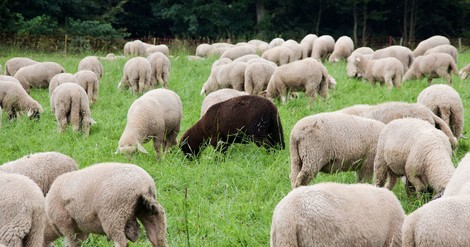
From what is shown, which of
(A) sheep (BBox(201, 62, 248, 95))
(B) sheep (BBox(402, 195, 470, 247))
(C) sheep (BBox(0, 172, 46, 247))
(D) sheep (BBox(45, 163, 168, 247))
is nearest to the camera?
(B) sheep (BBox(402, 195, 470, 247))

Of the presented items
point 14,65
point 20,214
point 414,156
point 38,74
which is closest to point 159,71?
point 38,74

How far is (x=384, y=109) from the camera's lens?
7.65 metres

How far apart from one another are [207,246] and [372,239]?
1.75m

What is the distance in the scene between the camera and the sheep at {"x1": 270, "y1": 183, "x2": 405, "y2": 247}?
371cm

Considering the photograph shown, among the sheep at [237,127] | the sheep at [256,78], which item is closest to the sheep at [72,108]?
the sheep at [237,127]

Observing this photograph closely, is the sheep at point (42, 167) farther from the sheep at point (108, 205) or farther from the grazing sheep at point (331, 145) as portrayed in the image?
the grazing sheep at point (331, 145)

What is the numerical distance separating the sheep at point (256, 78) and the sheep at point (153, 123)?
10.5 feet

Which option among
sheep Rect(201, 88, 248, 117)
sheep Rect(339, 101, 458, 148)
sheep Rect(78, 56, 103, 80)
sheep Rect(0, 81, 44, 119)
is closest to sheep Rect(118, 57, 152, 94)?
sheep Rect(78, 56, 103, 80)

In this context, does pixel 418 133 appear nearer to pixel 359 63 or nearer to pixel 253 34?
pixel 359 63

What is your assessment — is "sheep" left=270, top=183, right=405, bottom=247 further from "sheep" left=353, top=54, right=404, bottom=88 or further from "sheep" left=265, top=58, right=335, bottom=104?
"sheep" left=353, top=54, right=404, bottom=88

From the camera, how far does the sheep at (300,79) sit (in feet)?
38.0

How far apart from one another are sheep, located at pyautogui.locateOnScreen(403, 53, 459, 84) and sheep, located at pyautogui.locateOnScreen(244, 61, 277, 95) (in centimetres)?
430

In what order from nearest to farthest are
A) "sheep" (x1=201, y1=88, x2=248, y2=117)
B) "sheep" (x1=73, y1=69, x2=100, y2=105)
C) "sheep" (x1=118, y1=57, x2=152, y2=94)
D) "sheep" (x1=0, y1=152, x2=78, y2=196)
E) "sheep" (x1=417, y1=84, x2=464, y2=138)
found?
1. "sheep" (x1=0, y1=152, x2=78, y2=196)
2. "sheep" (x1=417, y1=84, x2=464, y2=138)
3. "sheep" (x1=201, y1=88, x2=248, y2=117)
4. "sheep" (x1=73, y1=69, x2=100, y2=105)
5. "sheep" (x1=118, y1=57, x2=152, y2=94)

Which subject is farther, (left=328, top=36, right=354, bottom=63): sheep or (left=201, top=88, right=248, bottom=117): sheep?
(left=328, top=36, right=354, bottom=63): sheep
